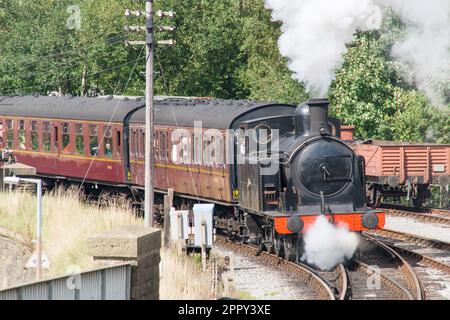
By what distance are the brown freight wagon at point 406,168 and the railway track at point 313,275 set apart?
8.22 meters

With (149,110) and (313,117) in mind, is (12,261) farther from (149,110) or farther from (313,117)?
(313,117)

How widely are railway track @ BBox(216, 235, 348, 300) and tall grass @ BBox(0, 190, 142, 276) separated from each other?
217 centimetres

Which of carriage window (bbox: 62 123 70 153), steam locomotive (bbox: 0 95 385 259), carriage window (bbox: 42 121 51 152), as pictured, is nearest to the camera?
steam locomotive (bbox: 0 95 385 259)

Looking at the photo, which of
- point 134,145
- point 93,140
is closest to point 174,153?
point 134,145

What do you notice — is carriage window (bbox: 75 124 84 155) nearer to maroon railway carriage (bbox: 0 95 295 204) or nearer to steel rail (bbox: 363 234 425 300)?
maroon railway carriage (bbox: 0 95 295 204)

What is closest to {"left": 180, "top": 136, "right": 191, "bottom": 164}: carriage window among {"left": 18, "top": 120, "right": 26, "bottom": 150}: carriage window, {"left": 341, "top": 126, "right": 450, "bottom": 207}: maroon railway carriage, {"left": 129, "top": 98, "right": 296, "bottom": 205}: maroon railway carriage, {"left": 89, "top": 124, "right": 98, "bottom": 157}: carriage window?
{"left": 129, "top": 98, "right": 296, "bottom": 205}: maroon railway carriage

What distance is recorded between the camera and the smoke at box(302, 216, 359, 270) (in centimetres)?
1664

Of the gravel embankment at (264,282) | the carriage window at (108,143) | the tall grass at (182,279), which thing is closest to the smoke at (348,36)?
the carriage window at (108,143)

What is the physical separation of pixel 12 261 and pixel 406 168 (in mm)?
12090

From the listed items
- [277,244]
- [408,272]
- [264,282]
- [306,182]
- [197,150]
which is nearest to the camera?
[264,282]

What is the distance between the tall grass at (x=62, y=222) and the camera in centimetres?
1534

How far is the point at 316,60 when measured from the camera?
24266mm

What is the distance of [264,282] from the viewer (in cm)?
1584

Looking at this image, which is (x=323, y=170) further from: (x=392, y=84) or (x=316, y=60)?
(x=392, y=84)
